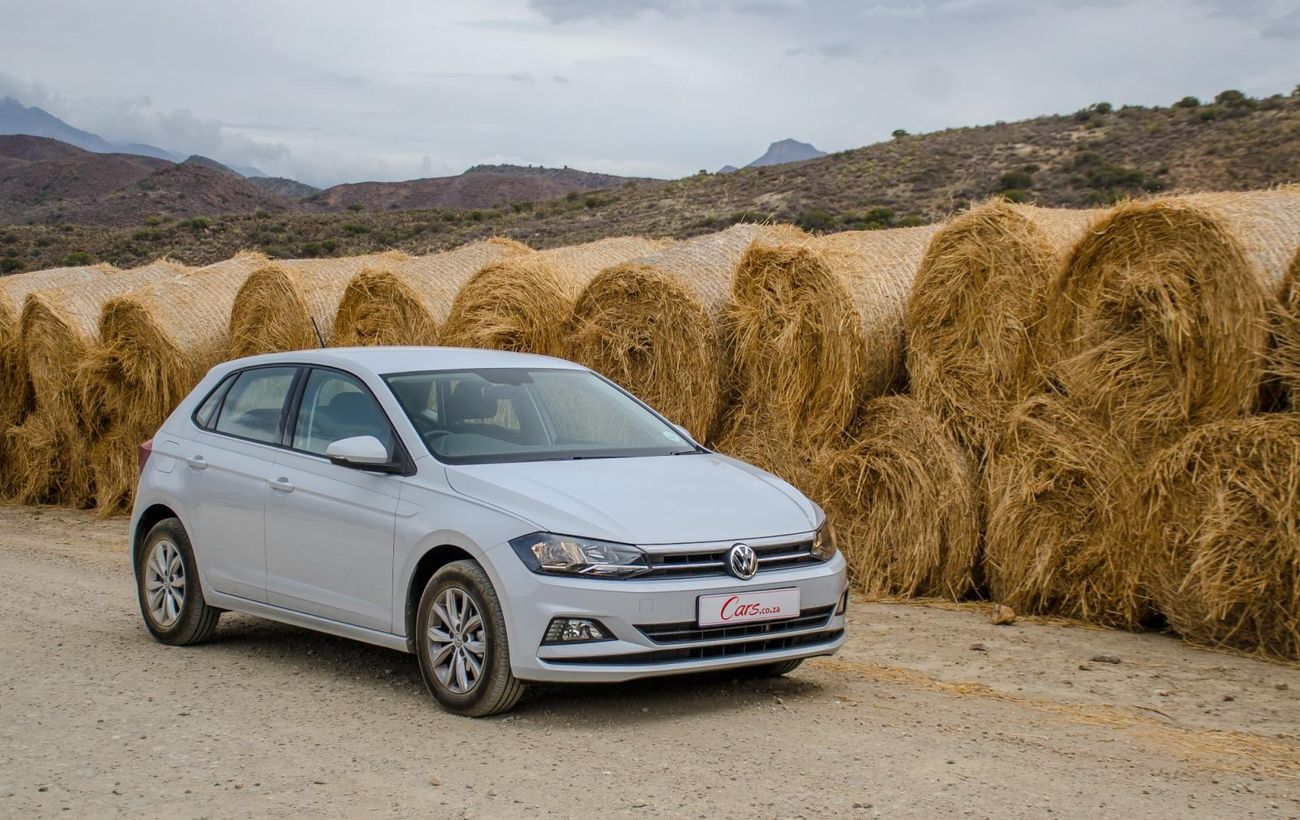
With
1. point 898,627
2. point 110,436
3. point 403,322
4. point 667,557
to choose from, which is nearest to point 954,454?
point 898,627

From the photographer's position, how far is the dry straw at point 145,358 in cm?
1412

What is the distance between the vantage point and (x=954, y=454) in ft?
30.7

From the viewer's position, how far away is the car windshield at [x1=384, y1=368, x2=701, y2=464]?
6867mm

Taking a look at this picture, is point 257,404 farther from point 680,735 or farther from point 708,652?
point 680,735

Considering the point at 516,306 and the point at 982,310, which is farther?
the point at 516,306

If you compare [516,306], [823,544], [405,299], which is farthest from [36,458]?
[823,544]

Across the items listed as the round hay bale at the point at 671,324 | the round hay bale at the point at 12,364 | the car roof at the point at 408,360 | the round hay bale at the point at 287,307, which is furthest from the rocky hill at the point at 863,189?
the car roof at the point at 408,360

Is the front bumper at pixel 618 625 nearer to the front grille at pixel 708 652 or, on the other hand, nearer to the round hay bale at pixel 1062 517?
the front grille at pixel 708 652

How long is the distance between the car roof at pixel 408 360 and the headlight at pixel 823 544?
76.0 inches

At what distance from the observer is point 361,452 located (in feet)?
21.6

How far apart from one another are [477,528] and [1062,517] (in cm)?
402

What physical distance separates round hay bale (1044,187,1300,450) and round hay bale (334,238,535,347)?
18.8 ft

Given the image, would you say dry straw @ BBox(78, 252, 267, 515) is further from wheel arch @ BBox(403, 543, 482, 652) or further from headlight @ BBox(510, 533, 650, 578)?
headlight @ BBox(510, 533, 650, 578)

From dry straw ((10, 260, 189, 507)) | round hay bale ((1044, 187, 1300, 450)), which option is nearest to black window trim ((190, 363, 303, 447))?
round hay bale ((1044, 187, 1300, 450))
